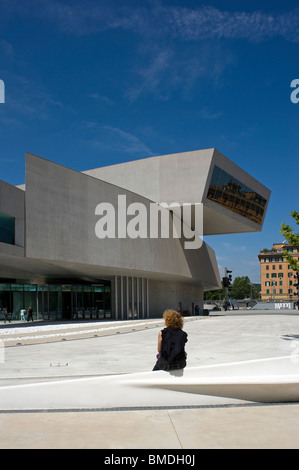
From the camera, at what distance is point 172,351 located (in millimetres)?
6684

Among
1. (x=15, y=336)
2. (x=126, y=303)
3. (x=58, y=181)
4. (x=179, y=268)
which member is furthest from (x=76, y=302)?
(x=15, y=336)

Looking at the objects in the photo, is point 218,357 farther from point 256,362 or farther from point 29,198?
point 29,198

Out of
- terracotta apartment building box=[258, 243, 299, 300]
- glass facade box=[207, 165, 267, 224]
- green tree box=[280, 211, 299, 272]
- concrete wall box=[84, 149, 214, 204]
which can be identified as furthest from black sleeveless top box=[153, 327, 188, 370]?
terracotta apartment building box=[258, 243, 299, 300]

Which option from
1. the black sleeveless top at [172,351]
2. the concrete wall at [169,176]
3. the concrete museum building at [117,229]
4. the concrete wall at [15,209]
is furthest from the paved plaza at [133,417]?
the concrete wall at [169,176]

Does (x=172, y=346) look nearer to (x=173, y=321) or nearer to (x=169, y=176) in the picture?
(x=173, y=321)

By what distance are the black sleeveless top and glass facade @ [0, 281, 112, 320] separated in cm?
2798

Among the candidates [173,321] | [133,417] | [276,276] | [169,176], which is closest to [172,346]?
[173,321]

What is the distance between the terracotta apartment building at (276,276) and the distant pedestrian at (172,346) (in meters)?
113

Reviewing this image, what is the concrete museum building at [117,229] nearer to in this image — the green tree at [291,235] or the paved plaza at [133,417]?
the green tree at [291,235]

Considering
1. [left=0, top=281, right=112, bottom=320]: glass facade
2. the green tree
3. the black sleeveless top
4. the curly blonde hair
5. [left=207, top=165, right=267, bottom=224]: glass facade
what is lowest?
[left=0, top=281, right=112, bottom=320]: glass facade

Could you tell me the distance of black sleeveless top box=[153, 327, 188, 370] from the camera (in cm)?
660

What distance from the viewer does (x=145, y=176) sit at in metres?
39.0

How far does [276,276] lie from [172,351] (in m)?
117

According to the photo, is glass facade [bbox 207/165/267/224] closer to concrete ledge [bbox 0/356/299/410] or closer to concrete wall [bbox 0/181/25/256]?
concrete wall [bbox 0/181/25/256]
